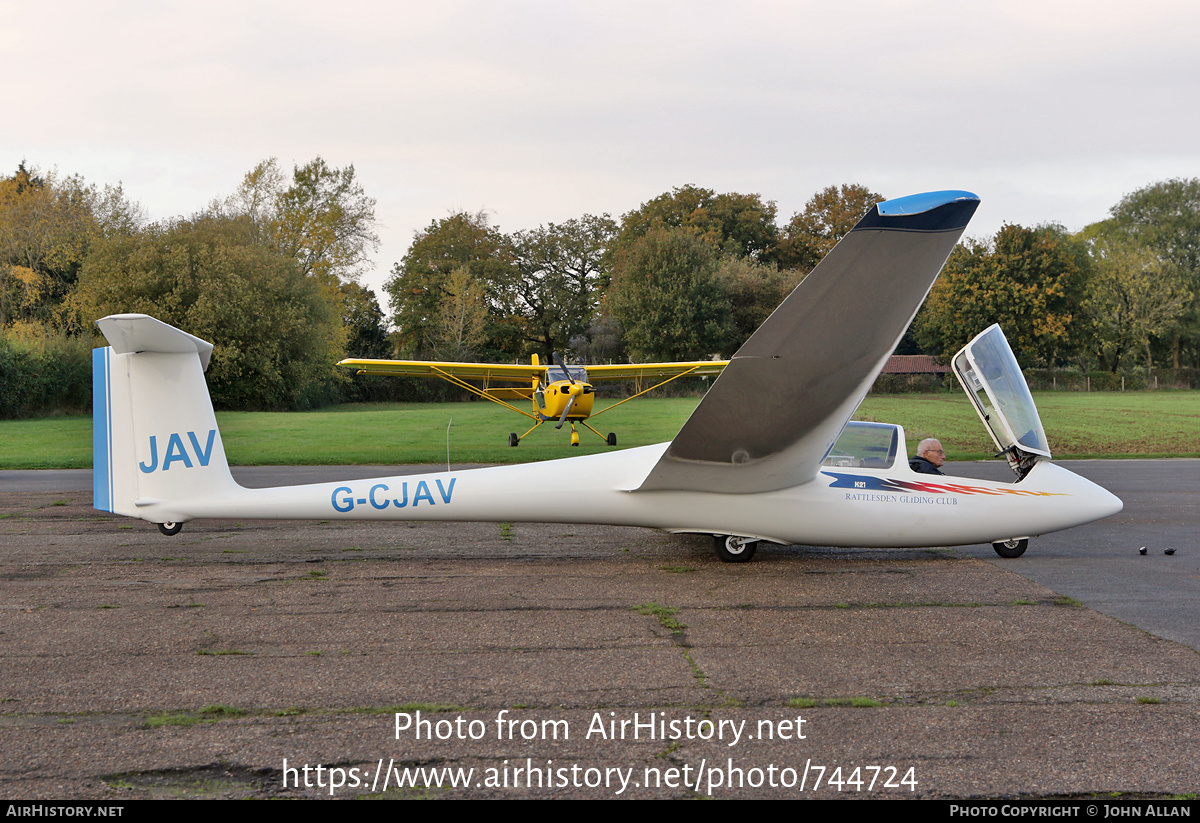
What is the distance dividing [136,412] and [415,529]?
350 centimetres

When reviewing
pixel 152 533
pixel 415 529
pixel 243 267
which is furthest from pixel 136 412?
pixel 243 267

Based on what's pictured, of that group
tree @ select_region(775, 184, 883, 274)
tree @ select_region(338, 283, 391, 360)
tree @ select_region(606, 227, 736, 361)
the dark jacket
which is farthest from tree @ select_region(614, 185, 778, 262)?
the dark jacket

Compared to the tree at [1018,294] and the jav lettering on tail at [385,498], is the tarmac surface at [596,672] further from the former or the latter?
the tree at [1018,294]

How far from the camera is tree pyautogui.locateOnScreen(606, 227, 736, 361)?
53281 mm

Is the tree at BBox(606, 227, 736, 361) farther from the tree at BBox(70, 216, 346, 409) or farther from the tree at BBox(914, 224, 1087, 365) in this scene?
the tree at BBox(70, 216, 346, 409)

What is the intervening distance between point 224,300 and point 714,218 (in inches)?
1656

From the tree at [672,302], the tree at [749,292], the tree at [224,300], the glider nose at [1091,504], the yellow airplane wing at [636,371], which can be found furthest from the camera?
the tree at [749,292]

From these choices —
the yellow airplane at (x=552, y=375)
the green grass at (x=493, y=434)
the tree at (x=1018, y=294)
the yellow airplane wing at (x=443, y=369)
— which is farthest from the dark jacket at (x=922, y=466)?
the tree at (x=1018, y=294)

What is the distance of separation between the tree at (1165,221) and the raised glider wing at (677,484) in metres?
81.1

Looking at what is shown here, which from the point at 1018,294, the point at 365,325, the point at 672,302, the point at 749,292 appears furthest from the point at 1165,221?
the point at 365,325

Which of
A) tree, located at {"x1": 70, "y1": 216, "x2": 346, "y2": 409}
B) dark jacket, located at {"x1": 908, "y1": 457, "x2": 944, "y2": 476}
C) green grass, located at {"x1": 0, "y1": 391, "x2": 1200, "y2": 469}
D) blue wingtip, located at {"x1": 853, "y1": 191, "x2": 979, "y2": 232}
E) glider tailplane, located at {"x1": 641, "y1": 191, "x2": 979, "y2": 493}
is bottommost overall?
green grass, located at {"x1": 0, "y1": 391, "x2": 1200, "y2": 469}

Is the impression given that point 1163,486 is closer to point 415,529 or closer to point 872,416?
point 415,529

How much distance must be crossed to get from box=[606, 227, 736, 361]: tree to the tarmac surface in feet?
150

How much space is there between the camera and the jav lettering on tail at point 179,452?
21.8 feet
